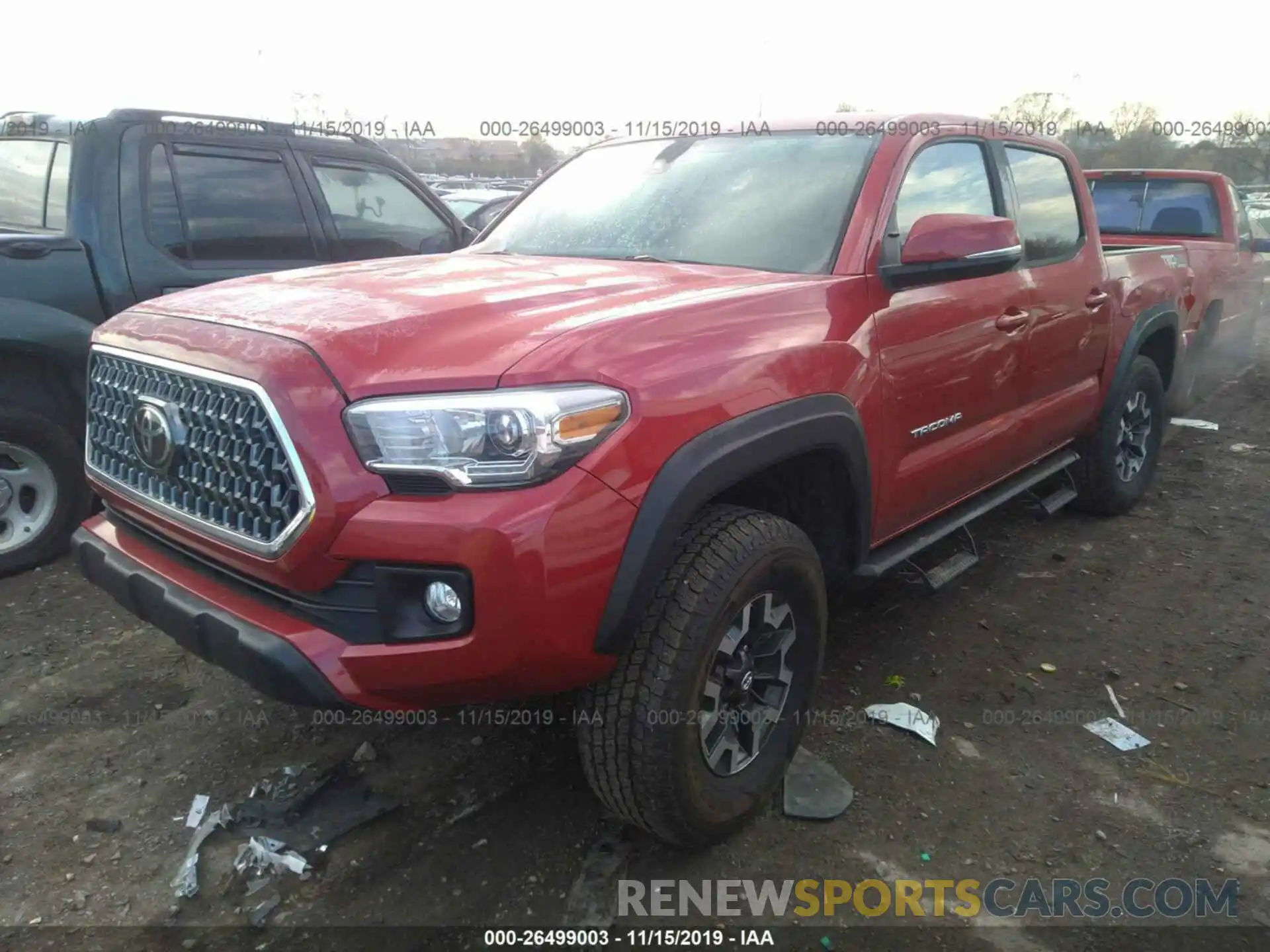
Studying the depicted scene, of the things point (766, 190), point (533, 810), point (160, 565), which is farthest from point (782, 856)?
point (766, 190)

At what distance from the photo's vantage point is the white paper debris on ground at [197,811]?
8.33 feet

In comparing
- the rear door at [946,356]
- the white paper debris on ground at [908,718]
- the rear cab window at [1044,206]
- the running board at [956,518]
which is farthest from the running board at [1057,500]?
the white paper debris on ground at [908,718]

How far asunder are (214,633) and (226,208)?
3.08 meters

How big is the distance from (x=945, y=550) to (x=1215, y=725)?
61.0 inches

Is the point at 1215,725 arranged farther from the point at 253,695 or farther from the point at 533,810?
the point at 253,695

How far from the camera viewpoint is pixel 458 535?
1824 mm

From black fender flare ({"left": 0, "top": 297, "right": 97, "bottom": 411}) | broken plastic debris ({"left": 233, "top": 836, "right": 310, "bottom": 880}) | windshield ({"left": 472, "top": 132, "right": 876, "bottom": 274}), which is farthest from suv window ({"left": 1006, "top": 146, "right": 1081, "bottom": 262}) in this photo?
black fender flare ({"left": 0, "top": 297, "right": 97, "bottom": 411})

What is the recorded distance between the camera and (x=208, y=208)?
4363 mm

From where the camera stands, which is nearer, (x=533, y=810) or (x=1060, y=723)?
(x=533, y=810)

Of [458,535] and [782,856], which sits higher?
[458,535]

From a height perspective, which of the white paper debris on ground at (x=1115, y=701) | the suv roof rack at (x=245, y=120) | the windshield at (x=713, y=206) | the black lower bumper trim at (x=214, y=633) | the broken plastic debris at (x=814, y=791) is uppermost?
the suv roof rack at (x=245, y=120)

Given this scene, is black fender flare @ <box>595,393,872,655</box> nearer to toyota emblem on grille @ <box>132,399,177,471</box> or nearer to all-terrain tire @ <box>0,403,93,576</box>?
toyota emblem on grille @ <box>132,399,177,471</box>

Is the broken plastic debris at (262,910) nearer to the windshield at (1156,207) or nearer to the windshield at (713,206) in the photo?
the windshield at (713,206)

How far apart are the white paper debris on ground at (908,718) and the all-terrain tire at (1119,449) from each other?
227 cm
